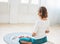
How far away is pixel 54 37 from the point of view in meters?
2.72

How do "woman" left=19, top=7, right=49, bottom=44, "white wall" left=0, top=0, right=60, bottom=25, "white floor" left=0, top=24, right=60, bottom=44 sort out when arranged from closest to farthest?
1. "woman" left=19, top=7, right=49, bottom=44
2. "white floor" left=0, top=24, right=60, bottom=44
3. "white wall" left=0, top=0, right=60, bottom=25

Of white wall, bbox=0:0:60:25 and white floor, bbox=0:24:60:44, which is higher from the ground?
white wall, bbox=0:0:60:25

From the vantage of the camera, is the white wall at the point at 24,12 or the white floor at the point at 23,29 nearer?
the white floor at the point at 23,29

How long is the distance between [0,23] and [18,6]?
0.54 m

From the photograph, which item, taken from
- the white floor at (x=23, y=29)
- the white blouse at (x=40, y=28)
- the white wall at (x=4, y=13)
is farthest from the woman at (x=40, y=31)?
the white wall at (x=4, y=13)

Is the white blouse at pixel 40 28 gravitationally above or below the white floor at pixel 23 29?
above

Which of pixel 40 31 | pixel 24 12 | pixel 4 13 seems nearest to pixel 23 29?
pixel 24 12

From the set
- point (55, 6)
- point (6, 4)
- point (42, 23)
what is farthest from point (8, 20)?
point (42, 23)

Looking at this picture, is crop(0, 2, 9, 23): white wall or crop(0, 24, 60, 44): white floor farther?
crop(0, 2, 9, 23): white wall

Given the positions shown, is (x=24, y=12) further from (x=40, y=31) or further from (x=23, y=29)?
(x=40, y=31)

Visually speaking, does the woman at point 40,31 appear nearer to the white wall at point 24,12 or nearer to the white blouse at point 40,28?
the white blouse at point 40,28

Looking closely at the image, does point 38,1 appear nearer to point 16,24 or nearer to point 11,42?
point 16,24

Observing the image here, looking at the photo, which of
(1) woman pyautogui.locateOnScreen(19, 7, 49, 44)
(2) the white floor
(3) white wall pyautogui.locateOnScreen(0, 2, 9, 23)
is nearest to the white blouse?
(1) woman pyautogui.locateOnScreen(19, 7, 49, 44)

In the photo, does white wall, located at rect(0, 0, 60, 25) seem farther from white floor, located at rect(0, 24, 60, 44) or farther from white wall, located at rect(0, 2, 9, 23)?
white floor, located at rect(0, 24, 60, 44)
